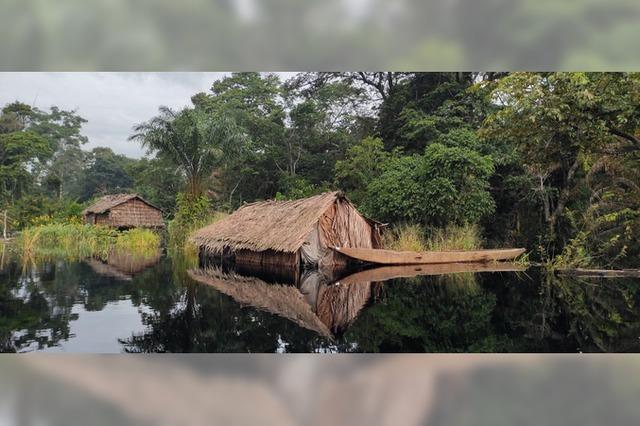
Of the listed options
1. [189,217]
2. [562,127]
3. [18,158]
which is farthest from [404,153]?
[18,158]

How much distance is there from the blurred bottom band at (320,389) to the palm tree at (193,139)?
2.30 metres

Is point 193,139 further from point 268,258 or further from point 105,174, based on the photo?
point 268,258

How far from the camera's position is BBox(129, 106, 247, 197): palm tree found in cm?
463

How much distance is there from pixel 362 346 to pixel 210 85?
94.8 inches

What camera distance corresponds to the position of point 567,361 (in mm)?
3150

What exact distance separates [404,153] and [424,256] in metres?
1.03

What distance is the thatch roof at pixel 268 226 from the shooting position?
4.95 metres

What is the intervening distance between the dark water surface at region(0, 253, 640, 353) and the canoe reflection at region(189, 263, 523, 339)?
2cm

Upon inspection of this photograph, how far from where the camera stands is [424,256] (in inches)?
193

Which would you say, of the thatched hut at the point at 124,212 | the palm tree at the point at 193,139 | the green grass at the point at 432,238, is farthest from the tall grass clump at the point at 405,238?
the thatched hut at the point at 124,212

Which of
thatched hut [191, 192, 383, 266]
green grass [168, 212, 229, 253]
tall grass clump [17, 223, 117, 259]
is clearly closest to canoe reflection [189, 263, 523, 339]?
thatched hut [191, 192, 383, 266]
